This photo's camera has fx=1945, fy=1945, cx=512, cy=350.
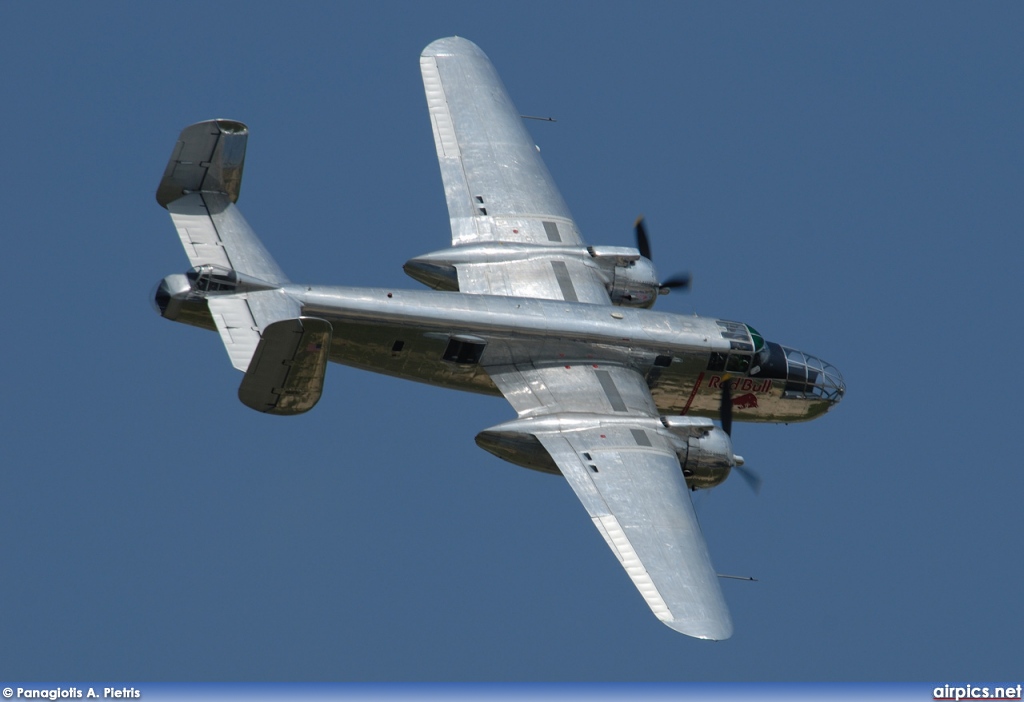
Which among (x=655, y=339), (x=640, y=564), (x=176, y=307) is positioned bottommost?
(x=640, y=564)

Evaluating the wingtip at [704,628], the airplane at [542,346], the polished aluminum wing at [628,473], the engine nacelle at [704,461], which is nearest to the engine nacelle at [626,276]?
the airplane at [542,346]

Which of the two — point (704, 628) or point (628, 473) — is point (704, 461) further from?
point (704, 628)

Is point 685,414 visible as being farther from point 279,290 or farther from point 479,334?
point 279,290

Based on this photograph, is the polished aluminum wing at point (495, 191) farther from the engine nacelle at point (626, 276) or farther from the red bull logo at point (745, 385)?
the red bull logo at point (745, 385)

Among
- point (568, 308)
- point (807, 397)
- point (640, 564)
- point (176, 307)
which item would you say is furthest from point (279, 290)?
point (807, 397)

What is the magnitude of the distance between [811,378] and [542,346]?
765cm

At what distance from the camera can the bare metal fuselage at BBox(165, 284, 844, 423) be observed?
4431 centimetres

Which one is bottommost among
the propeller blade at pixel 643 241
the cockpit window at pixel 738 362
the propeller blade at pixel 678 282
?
the cockpit window at pixel 738 362

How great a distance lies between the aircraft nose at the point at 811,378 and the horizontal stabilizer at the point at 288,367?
13.3 metres

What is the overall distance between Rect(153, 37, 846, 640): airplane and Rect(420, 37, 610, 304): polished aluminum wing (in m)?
0.06

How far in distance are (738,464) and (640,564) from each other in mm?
5047

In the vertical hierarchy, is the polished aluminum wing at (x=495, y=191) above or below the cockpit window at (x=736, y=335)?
above

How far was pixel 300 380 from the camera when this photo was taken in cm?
4084

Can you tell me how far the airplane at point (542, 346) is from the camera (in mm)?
41031
